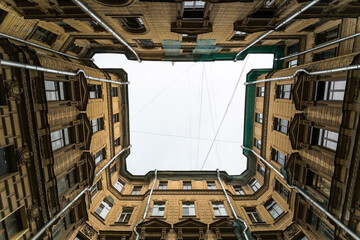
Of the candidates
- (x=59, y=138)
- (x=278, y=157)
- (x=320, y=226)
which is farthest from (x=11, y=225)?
(x=278, y=157)

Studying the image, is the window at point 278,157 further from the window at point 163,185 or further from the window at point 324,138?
the window at point 163,185

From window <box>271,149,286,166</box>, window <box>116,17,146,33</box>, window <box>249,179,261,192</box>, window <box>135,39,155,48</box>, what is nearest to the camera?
window <box>116,17,146,33</box>

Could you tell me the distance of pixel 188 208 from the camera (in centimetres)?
2138

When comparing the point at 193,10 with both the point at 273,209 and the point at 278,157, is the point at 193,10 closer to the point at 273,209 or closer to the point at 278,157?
the point at 278,157

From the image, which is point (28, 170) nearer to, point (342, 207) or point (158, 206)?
point (158, 206)

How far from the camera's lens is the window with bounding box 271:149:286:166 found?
776 inches

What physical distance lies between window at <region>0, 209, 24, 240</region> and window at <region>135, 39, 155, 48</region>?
62.2 ft

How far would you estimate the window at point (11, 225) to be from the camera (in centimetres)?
995

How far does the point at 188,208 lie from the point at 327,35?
2201 cm

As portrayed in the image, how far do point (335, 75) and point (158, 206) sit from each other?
2016 cm

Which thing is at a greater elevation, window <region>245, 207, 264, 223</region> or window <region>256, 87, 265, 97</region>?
window <region>256, 87, 265, 97</region>

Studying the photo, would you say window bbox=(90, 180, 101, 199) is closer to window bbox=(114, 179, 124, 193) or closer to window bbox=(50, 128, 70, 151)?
window bbox=(114, 179, 124, 193)

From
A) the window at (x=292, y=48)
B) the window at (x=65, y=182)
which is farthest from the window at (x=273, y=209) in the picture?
the window at (x=65, y=182)

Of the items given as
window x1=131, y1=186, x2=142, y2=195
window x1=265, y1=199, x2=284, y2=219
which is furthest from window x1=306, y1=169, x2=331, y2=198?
window x1=131, y1=186, x2=142, y2=195
